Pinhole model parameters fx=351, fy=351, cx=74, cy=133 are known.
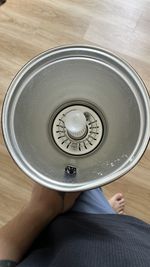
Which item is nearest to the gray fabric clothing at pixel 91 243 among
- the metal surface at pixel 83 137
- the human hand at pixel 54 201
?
the human hand at pixel 54 201

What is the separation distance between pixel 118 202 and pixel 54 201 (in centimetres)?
24

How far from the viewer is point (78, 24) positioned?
1.09 m

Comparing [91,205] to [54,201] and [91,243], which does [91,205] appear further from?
[91,243]

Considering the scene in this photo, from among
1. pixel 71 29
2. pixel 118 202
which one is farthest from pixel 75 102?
pixel 71 29

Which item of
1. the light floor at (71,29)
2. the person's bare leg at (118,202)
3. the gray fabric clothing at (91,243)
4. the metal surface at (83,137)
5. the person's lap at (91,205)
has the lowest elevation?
the gray fabric clothing at (91,243)

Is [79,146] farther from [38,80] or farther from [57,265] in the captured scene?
[57,265]

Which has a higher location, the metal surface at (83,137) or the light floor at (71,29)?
the light floor at (71,29)

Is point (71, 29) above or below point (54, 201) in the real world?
above

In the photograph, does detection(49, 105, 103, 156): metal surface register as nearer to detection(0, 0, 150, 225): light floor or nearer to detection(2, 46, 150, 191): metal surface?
detection(2, 46, 150, 191): metal surface

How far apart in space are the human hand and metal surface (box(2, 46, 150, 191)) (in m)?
0.09

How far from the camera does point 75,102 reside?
704 mm

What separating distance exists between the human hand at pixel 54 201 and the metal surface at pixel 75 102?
3.4 inches

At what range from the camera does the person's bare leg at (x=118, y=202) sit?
0.89 meters

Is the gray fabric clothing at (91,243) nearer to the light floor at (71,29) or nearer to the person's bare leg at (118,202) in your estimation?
the person's bare leg at (118,202)
